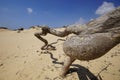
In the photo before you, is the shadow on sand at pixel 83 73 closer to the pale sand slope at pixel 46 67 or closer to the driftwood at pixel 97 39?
the pale sand slope at pixel 46 67

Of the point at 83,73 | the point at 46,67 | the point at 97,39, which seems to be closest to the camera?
the point at 97,39

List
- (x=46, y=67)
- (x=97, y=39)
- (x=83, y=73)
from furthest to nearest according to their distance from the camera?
Result: 1. (x=46, y=67)
2. (x=83, y=73)
3. (x=97, y=39)

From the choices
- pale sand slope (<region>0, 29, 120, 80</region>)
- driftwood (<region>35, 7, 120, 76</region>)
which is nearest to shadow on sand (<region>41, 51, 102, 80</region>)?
pale sand slope (<region>0, 29, 120, 80</region>)

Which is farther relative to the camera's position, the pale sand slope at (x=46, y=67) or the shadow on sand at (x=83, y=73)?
the pale sand slope at (x=46, y=67)

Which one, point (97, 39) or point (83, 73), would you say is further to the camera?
point (83, 73)

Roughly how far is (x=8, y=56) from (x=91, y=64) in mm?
2672

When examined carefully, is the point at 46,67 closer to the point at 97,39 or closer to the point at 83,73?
the point at 83,73

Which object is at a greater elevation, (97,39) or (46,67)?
(97,39)

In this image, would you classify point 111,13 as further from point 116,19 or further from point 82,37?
point 82,37

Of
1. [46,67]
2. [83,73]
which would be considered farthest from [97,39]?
[46,67]

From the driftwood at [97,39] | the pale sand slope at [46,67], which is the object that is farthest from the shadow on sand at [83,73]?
the driftwood at [97,39]

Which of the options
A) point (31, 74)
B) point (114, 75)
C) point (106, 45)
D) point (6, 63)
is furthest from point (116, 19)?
point (6, 63)

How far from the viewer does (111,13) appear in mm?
1785

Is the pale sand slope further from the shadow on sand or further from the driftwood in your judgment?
the driftwood
